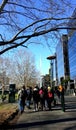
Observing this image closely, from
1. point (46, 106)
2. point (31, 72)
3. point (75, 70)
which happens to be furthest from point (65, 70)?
point (46, 106)

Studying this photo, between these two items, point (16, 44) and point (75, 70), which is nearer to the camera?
point (16, 44)

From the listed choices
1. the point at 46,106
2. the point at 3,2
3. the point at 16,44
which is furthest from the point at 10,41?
the point at 46,106

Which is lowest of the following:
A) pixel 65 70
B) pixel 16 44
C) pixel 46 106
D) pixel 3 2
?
pixel 46 106

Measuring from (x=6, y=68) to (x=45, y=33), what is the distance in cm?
6123

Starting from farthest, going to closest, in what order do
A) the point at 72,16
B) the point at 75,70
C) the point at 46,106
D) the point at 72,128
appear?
the point at 75,70, the point at 46,106, the point at 72,16, the point at 72,128

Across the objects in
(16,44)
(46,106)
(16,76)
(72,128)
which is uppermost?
(16,76)

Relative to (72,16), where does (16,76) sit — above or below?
above

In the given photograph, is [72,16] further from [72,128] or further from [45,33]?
[72,128]

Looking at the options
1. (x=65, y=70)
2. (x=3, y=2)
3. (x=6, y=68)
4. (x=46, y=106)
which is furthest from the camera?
(x=65, y=70)

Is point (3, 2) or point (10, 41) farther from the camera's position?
point (10, 41)

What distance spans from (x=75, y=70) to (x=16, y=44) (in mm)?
89279

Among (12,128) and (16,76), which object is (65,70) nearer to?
(16,76)

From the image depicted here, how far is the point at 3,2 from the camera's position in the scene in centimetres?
1753

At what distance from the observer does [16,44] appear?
2038 cm
